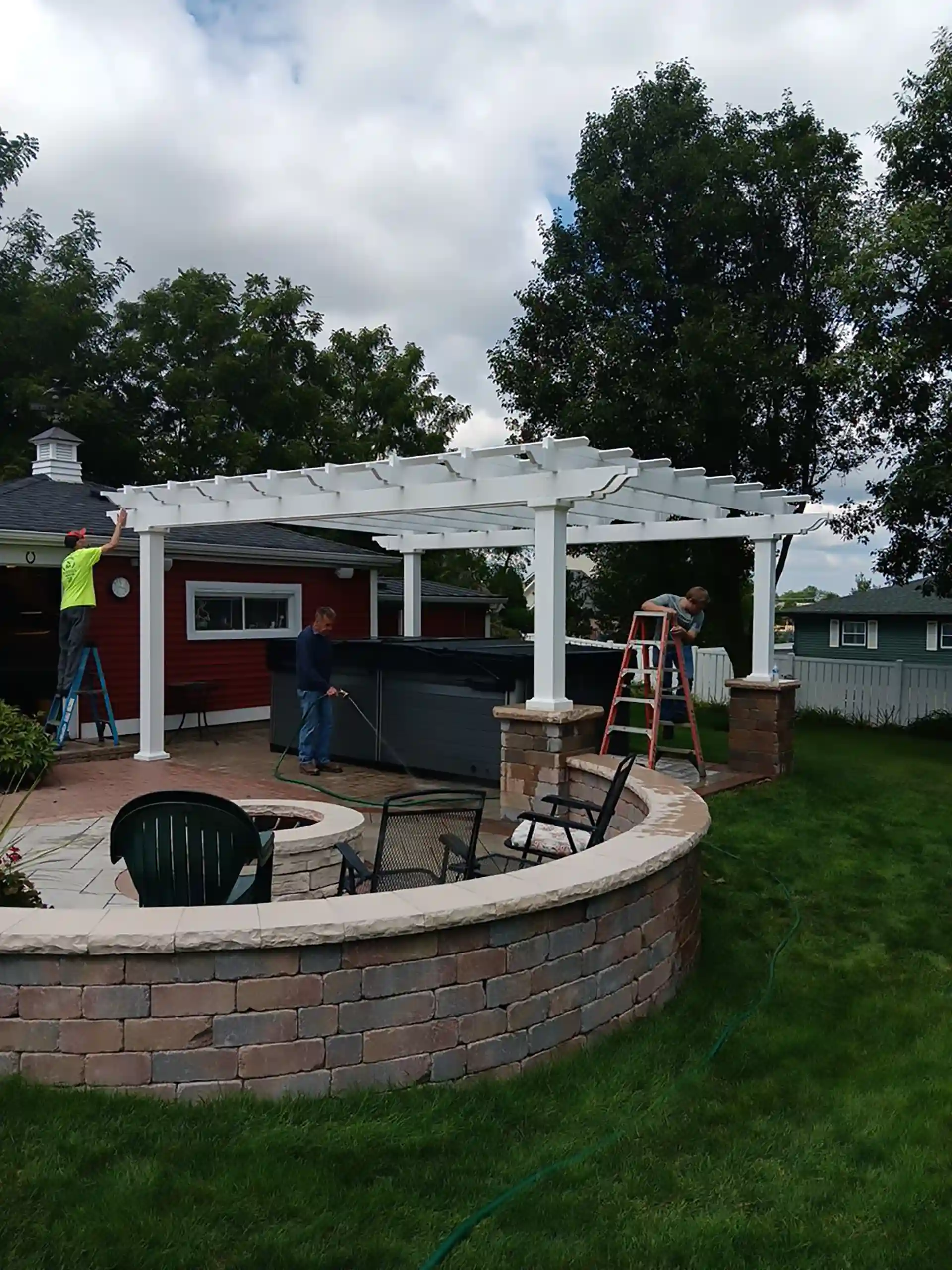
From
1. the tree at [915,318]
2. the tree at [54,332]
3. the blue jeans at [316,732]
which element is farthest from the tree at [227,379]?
the blue jeans at [316,732]

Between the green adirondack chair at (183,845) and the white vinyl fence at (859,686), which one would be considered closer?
the green adirondack chair at (183,845)

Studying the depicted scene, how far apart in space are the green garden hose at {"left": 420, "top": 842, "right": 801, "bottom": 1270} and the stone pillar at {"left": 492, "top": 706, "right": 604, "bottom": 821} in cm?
223

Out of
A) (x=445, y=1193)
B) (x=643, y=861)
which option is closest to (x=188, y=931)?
(x=445, y=1193)

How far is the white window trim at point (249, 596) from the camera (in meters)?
12.2

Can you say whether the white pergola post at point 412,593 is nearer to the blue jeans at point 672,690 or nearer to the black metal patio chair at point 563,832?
the blue jeans at point 672,690

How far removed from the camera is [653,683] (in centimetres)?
862

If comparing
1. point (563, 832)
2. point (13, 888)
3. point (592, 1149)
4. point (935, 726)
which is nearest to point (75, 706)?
point (563, 832)

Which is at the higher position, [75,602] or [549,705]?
[75,602]

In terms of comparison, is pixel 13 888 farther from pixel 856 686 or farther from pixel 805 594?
pixel 805 594

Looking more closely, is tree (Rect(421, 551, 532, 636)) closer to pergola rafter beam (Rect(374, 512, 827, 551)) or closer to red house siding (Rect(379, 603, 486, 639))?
red house siding (Rect(379, 603, 486, 639))

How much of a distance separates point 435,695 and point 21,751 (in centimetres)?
348

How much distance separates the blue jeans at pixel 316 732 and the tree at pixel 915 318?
754cm

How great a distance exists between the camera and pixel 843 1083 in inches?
139

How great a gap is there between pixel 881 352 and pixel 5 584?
34.4 feet
